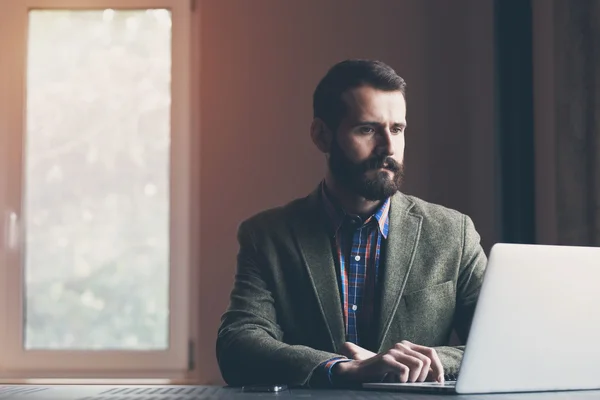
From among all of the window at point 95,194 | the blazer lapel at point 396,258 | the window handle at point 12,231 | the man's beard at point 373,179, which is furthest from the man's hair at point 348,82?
the window handle at point 12,231

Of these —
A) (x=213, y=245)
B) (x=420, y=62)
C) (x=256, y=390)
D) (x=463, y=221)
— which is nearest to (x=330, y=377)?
(x=256, y=390)

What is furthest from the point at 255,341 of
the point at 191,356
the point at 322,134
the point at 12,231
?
the point at 12,231

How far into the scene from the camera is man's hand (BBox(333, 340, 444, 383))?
4.91ft

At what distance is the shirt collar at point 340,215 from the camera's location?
202 cm

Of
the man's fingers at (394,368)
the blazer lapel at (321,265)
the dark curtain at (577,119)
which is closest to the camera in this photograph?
the man's fingers at (394,368)

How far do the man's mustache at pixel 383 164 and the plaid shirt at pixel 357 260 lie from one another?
0.10 metres

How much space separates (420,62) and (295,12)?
0.53m

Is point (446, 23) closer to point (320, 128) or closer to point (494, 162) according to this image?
point (494, 162)

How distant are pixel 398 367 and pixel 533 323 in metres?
0.34

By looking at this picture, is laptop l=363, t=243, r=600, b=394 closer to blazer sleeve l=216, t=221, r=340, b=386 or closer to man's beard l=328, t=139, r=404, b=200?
blazer sleeve l=216, t=221, r=340, b=386

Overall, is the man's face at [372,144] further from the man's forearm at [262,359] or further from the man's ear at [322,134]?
the man's forearm at [262,359]

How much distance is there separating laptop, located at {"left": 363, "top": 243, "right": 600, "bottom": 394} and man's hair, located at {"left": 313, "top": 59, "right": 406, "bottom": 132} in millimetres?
862

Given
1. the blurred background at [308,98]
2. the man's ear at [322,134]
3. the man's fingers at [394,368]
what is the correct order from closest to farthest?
the man's fingers at [394,368] → the man's ear at [322,134] → the blurred background at [308,98]

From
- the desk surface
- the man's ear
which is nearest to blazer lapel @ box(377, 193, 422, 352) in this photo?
the man's ear
